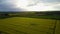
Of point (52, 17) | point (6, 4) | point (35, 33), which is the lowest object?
point (35, 33)

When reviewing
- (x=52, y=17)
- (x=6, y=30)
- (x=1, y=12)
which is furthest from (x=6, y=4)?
(x=52, y=17)

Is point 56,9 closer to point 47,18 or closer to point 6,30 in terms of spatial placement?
point 47,18

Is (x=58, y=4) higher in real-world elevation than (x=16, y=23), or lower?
higher

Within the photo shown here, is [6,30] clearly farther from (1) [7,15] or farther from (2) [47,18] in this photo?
(2) [47,18]

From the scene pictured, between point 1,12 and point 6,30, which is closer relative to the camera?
point 1,12

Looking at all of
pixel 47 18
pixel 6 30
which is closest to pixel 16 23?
pixel 6 30

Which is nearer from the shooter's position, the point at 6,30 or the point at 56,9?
the point at 56,9
